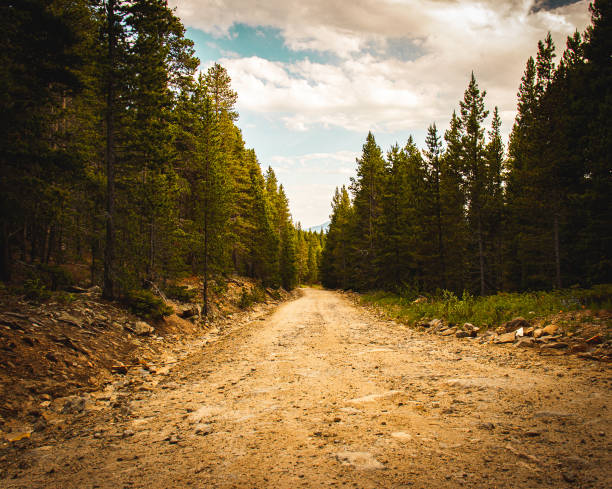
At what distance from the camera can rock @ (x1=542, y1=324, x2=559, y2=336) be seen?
7847 mm

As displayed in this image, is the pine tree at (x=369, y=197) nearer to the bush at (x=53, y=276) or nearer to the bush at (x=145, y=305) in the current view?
the bush at (x=145, y=305)

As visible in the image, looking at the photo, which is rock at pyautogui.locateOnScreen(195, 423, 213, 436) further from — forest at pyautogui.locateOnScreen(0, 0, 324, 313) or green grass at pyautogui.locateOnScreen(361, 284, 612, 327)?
green grass at pyautogui.locateOnScreen(361, 284, 612, 327)

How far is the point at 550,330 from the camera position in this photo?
26.0 ft

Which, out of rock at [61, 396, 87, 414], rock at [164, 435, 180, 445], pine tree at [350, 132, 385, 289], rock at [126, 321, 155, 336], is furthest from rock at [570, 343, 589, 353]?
pine tree at [350, 132, 385, 289]

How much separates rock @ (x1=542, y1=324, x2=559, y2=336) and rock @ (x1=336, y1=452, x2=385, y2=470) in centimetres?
739

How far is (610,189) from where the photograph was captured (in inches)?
532

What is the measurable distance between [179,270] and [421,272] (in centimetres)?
2121

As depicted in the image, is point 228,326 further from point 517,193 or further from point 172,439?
point 517,193

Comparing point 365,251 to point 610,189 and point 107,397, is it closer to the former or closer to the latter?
point 610,189

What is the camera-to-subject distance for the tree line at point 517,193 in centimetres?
1473

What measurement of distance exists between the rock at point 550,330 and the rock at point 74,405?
34.3ft

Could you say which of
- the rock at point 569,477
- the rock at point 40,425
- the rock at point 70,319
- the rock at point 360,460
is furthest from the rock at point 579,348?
the rock at point 70,319

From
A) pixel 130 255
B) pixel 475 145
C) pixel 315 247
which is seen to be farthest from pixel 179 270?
pixel 315 247

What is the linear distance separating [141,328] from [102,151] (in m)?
8.69
